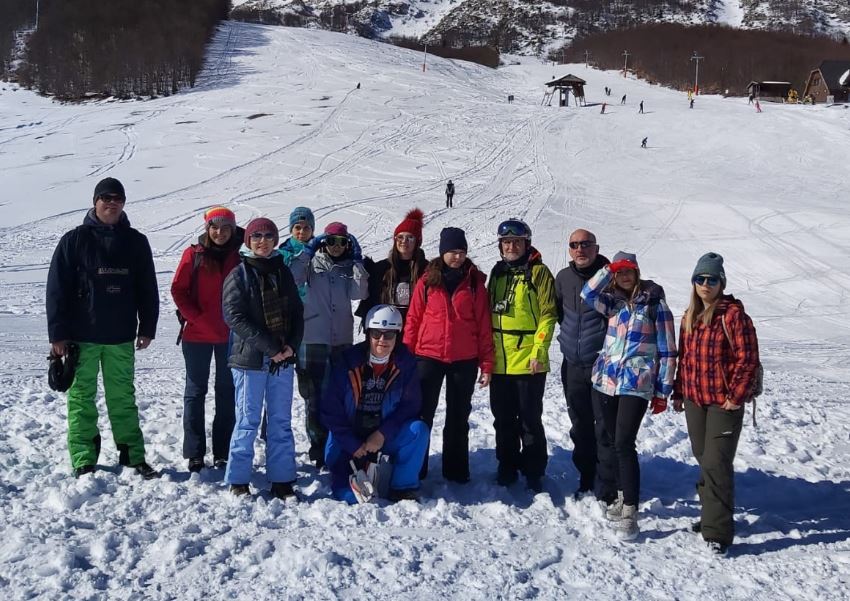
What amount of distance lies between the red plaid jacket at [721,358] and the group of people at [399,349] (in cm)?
1

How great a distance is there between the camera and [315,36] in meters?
63.6

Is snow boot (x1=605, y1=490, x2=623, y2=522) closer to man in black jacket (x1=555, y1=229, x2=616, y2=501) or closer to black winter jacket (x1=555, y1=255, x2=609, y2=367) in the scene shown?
man in black jacket (x1=555, y1=229, x2=616, y2=501)

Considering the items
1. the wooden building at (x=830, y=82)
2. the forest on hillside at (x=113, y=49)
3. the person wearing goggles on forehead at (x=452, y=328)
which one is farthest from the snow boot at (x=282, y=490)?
the wooden building at (x=830, y=82)

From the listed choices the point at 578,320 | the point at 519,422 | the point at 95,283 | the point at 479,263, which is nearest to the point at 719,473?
the point at 578,320

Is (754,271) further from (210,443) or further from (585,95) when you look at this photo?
(585,95)

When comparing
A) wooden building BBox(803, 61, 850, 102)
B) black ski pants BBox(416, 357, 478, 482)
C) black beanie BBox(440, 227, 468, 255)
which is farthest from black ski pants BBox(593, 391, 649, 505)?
wooden building BBox(803, 61, 850, 102)

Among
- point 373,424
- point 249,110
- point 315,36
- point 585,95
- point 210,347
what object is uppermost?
point 315,36

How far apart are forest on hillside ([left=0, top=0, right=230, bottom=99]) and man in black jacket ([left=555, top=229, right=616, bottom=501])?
45.7 metres

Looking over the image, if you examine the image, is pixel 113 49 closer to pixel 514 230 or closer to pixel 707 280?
pixel 514 230

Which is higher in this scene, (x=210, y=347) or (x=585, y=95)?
(x=585, y=95)

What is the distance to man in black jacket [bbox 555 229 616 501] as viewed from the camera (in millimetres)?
4586

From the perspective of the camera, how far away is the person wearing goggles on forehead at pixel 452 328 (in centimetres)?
473

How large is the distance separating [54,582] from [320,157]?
23983 mm

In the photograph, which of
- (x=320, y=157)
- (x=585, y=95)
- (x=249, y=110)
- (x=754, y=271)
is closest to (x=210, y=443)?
(x=754, y=271)
